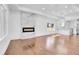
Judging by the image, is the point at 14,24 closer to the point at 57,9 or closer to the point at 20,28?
the point at 20,28

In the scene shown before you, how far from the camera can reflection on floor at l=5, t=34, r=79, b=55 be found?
183cm

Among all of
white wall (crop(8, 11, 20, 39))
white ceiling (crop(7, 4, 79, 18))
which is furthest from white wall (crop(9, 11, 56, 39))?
white ceiling (crop(7, 4, 79, 18))

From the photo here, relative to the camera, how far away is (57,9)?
1891mm

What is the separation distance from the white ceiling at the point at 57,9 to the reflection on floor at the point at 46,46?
0.38m

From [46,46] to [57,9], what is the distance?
0.62 m

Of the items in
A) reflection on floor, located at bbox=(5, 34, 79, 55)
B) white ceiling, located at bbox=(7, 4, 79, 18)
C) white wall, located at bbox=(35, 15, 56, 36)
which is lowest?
reflection on floor, located at bbox=(5, 34, 79, 55)

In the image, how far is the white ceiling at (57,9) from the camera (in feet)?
6.03

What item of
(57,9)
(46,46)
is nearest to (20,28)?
(46,46)

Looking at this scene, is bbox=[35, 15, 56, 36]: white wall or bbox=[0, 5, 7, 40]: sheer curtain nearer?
bbox=[0, 5, 7, 40]: sheer curtain

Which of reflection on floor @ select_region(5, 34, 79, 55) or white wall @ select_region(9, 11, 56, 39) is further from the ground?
white wall @ select_region(9, 11, 56, 39)

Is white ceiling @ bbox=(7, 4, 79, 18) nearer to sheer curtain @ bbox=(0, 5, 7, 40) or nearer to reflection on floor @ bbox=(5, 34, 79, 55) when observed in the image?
sheer curtain @ bbox=(0, 5, 7, 40)

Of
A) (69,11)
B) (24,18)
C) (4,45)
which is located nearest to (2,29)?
(4,45)

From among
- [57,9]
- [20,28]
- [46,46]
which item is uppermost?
[57,9]

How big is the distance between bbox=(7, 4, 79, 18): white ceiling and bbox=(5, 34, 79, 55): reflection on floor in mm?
381
